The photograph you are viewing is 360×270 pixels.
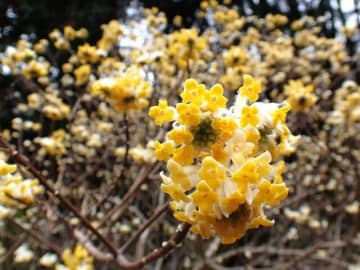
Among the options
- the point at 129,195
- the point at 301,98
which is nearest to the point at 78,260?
the point at 129,195

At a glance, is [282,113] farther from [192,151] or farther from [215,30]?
[215,30]

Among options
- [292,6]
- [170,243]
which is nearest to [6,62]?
[170,243]

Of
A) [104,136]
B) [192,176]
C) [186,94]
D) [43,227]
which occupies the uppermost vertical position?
[186,94]

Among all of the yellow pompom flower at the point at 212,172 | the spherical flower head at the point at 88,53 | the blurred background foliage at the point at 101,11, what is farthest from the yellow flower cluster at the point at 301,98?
the blurred background foliage at the point at 101,11

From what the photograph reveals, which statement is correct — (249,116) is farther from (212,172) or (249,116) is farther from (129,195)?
(129,195)

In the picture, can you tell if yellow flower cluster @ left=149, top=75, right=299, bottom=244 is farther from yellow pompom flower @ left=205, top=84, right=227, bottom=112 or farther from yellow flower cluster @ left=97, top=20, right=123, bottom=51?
yellow flower cluster @ left=97, top=20, right=123, bottom=51

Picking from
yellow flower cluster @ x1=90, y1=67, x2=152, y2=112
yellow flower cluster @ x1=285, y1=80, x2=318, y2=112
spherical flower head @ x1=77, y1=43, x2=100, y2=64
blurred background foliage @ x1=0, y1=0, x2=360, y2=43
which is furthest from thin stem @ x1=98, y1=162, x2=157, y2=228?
blurred background foliage @ x1=0, y1=0, x2=360, y2=43

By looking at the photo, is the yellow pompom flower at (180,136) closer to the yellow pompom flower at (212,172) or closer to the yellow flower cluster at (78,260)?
the yellow pompom flower at (212,172)
